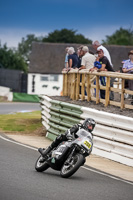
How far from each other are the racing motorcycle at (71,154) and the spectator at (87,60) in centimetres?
655

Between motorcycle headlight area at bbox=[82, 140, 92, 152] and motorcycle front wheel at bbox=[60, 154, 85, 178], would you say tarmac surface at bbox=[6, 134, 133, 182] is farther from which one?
motorcycle front wheel at bbox=[60, 154, 85, 178]

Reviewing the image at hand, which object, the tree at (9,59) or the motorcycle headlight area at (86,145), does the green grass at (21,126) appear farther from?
the tree at (9,59)

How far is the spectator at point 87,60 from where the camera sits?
54.0 ft

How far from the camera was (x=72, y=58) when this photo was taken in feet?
59.9

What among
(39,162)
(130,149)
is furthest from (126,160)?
(39,162)

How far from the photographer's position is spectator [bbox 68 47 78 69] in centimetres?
1818

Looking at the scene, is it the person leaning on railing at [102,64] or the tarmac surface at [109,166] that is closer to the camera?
the tarmac surface at [109,166]

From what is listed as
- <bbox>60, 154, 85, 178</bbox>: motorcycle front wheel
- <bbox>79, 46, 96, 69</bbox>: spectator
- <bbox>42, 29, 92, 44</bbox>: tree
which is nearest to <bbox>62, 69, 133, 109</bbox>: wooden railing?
<bbox>79, 46, 96, 69</bbox>: spectator

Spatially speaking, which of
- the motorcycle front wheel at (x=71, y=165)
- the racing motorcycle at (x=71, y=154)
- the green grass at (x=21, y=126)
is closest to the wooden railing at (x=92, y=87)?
the green grass at (x=21, y=126)

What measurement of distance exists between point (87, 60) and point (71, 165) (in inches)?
289

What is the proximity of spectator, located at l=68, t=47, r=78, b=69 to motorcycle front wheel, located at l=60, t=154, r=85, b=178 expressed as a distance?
8.75m

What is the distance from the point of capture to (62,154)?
9.95 m

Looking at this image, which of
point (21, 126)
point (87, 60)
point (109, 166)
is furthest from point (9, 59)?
point (109, 166)

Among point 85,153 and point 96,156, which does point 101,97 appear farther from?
point 85,153
